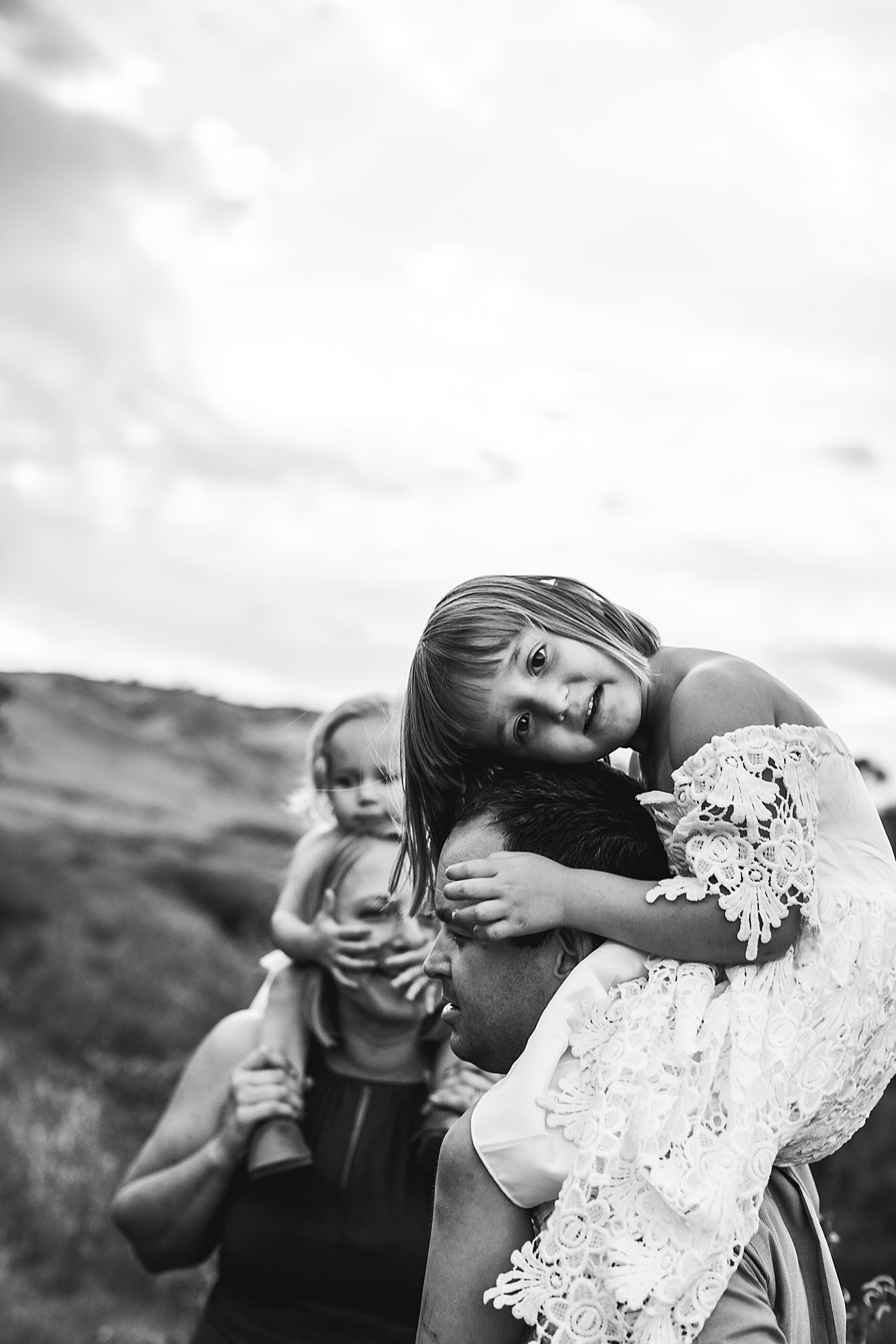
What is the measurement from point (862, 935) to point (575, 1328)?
2.82 ft

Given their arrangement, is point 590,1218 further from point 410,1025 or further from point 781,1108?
point 410,1025

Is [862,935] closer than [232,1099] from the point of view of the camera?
Yes

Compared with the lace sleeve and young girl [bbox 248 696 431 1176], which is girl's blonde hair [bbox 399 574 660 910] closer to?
young girl [bbox 248 696 431 1176]

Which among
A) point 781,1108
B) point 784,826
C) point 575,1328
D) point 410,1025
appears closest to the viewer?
point 575,1328

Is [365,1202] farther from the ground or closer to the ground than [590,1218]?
closer to the ground

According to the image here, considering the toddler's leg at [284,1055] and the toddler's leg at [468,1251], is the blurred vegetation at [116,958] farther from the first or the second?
the toddler's leg at [468,1251]

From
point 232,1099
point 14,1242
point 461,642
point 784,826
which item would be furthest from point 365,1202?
point 14,1242

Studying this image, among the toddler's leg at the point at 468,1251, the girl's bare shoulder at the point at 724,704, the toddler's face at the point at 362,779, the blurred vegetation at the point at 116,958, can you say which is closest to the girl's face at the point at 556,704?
the girl's bare shoulder at the point at 724,704

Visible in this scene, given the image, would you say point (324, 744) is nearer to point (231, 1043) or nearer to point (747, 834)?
point (231, 1043)

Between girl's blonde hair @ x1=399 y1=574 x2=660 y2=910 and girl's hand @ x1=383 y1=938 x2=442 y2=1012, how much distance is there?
33cm

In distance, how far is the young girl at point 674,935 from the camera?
175 cm

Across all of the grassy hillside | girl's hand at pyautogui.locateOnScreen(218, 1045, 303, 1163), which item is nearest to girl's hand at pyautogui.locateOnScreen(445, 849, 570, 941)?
girl's hand at pyautogui.locateOnScreen(218, 1045, 303, 1163)

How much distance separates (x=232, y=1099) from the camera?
324 cm

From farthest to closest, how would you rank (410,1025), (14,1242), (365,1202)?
(14,1242) → (410,1025) → (365,1202)
